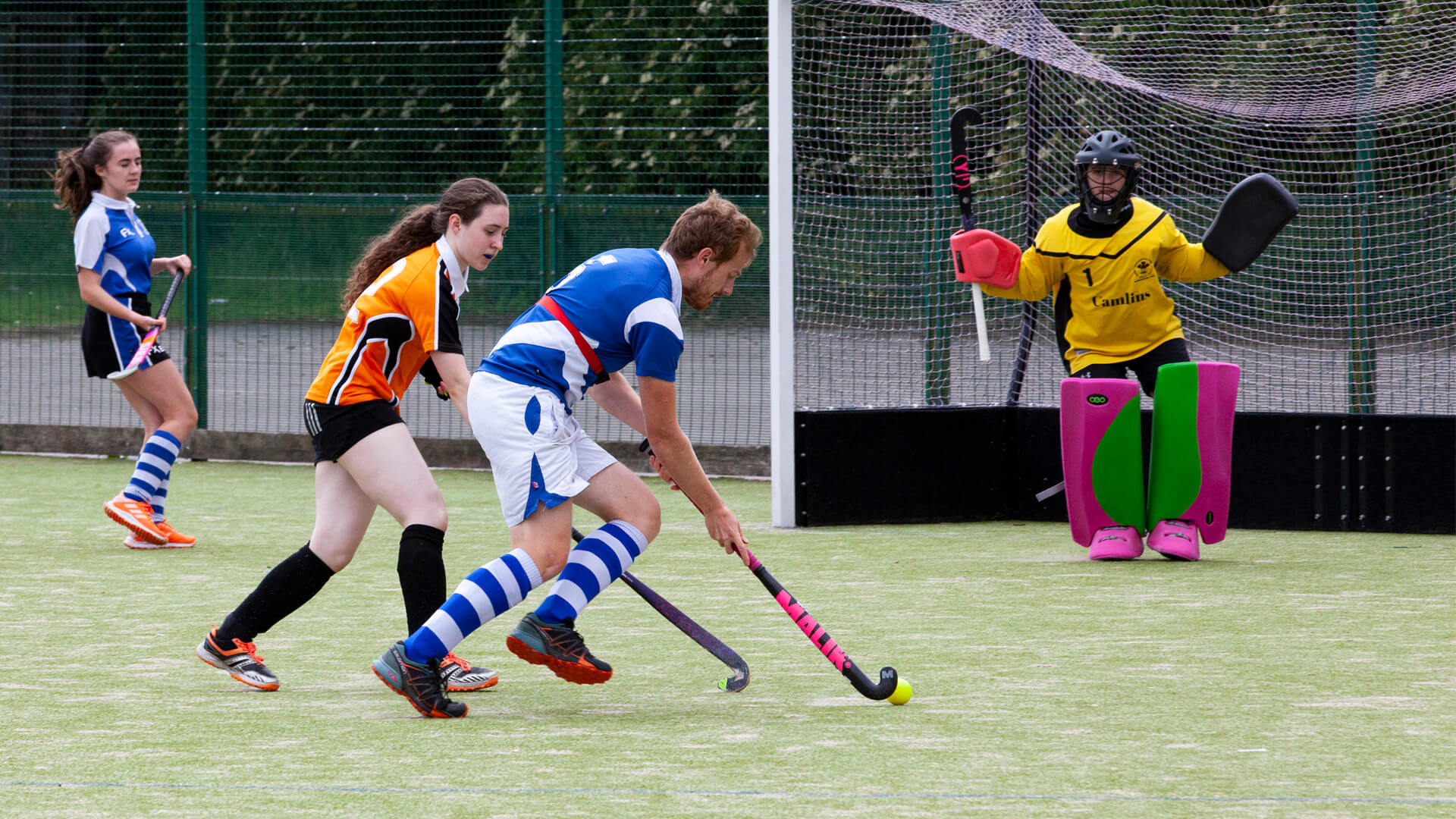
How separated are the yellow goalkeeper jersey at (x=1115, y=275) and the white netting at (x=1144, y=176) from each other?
941mm

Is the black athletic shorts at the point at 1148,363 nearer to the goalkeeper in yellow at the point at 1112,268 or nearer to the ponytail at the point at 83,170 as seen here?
the goalkeeper in yellow at the point at 1112,268

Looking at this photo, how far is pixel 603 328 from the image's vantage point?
13.3ft

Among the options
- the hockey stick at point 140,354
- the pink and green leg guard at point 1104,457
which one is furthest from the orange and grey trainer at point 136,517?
the pink and green leg guard at point 1104,457

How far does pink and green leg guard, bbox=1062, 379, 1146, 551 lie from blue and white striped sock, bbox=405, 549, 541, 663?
3.13m

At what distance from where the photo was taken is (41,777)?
3.46 meters

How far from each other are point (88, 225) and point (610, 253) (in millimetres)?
3560

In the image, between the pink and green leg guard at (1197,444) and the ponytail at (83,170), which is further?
the ponytail at (83,170)

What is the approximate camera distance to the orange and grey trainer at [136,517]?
6844 mm

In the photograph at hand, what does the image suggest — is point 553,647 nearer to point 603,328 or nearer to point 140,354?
point 603,328

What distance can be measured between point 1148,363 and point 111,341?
3799 mm

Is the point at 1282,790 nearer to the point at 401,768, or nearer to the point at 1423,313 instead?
the point at 401,768

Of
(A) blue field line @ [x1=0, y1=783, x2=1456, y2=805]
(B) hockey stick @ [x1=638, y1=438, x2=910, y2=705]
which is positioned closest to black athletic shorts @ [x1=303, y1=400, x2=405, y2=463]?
(B) hockey stick @ [x1=638, y1=438, x2=910, y2=705]

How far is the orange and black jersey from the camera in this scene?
4.28 metres

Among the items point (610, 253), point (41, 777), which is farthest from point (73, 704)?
point (610, 253)
